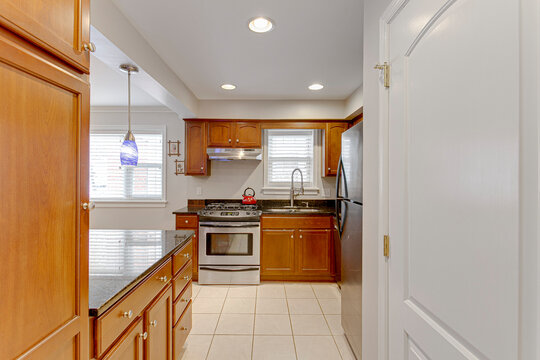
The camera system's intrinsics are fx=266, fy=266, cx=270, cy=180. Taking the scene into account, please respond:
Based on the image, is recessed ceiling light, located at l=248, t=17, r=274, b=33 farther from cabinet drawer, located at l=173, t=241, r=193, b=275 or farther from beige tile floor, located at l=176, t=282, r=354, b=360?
beige tile floor, located at l=176, t=282, r=354, b=360

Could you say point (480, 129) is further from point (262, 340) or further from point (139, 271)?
point (262, 340)

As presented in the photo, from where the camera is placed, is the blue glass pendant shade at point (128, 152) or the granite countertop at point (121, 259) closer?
the granite countertop at point (121, 259)

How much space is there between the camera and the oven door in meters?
3.48

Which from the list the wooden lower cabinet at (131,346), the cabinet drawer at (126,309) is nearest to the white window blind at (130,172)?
the cabinet drawer at (126,309)

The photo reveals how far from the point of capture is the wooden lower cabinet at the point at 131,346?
1.08 metres

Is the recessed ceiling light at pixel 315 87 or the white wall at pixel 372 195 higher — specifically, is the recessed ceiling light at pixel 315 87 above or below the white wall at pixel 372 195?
above

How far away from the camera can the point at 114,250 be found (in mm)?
1628

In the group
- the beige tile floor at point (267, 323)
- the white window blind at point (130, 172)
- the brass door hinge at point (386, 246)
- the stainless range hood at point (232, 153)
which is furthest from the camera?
the white window blind at point (130, 172)

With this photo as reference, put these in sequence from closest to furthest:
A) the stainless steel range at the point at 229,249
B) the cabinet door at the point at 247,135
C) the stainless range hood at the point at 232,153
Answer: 1. the stainless steel range at the point at 229,249
2. the stainless range hood at the point at 232,153
3. the cabinet door at the point at 247,135

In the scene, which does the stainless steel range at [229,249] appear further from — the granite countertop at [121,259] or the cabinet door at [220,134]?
the granite countertop at [121,259]

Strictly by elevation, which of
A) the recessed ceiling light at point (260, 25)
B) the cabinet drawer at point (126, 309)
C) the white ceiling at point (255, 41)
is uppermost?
the white ceiling at point (255, 41)

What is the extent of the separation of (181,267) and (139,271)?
660mm

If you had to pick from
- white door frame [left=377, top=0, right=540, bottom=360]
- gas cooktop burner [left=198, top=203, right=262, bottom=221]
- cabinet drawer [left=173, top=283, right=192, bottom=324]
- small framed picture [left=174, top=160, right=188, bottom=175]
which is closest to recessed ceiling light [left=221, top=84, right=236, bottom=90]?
small framed picture [left=174, top=160, right=188, bottom=175]

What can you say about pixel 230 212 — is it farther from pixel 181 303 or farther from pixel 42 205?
pixel 42 205
